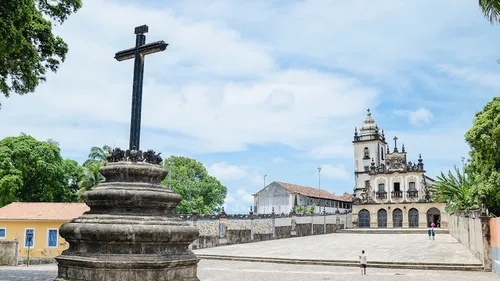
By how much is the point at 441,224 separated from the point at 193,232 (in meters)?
44.6

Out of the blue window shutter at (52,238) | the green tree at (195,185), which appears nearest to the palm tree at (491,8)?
the blue window shutter at (52,238)

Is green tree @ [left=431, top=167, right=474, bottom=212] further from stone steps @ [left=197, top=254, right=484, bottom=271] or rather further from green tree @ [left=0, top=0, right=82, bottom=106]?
green tree @ [left=0, top=0, right=82, bottom=106]

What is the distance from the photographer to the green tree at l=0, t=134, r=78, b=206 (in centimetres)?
2970

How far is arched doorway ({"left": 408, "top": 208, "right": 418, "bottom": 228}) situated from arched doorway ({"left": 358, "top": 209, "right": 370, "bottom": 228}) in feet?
13.6

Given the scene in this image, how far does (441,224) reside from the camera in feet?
149

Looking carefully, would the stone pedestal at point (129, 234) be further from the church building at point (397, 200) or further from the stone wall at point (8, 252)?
the church building at point (397, 200)

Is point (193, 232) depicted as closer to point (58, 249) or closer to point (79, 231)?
point (79, 231)

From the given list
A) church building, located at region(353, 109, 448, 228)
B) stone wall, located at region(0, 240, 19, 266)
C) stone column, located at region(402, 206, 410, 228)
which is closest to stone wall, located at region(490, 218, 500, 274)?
stone wall, located at region(0, 240, 19, 266)

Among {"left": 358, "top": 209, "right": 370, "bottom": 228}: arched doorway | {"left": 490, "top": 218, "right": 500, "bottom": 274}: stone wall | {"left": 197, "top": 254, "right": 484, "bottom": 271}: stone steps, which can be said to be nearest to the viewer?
{"left": 490, "top": 218, "right": 500, "bottom": 274}: stone wall

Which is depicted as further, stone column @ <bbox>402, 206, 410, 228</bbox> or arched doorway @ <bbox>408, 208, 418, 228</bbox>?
stone column @ <bbox>402, 206, 410, 228</bbox>

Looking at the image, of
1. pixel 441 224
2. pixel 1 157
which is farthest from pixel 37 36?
pixel 441 224

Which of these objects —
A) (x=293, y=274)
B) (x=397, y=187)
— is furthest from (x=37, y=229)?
(x=397, y=187)

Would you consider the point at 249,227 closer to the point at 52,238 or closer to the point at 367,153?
the point at 52,238

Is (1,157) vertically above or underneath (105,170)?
above
